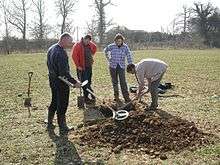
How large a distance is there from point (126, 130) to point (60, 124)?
4.82 ft

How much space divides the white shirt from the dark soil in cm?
124

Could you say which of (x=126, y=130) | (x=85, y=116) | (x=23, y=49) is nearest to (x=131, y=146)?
(x=126, y=130)

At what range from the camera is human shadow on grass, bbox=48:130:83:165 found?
714 cm

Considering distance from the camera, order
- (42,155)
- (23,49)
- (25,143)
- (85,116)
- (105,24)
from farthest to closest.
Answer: (105,24) < (23,49) < (85,116) < (25,143) < (42,155)

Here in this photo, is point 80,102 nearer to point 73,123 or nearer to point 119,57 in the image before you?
point 119,57

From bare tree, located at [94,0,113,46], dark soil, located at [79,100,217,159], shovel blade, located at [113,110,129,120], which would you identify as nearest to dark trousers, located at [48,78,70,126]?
dark soil, located at [79,100,217,159]

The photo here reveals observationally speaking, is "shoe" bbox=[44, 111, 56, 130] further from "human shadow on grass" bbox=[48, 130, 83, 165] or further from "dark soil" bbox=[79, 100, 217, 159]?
"dark soil" bbox=[79, 100, 217, 159]

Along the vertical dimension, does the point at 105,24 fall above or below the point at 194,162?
above

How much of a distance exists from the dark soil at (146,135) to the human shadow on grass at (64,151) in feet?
1.04

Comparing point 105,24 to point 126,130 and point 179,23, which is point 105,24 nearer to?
point 179,23

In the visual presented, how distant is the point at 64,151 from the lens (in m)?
7.62

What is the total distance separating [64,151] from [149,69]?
336 centimetres

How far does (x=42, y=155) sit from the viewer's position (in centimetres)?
750

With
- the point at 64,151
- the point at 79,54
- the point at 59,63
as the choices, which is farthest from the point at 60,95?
the point at 79,54
